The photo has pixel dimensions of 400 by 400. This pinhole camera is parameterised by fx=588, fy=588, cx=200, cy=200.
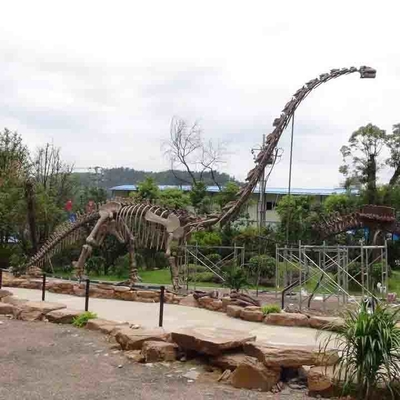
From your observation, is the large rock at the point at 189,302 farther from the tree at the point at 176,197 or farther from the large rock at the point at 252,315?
the tree at the point at 176,197

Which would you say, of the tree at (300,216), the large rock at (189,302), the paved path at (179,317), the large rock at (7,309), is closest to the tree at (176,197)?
the tree at (300,216)

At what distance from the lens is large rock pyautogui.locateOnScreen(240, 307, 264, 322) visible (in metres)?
12.2

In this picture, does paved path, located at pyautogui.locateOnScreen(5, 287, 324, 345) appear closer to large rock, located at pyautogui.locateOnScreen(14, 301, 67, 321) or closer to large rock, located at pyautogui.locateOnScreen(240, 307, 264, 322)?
large rock, located at pyautogui.locateOnScreen(240, 307, 264, 322)

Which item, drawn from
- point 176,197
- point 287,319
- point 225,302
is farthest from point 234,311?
point 176,197

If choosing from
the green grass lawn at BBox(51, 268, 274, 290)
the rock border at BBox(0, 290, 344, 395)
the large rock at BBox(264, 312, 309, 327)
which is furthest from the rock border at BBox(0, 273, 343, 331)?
the green grass lawn at BBox(51, 268, 274, 290)

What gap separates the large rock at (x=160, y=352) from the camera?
8250 millimetres

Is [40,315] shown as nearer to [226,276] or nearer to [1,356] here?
[1,356]

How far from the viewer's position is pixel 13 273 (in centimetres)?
2070

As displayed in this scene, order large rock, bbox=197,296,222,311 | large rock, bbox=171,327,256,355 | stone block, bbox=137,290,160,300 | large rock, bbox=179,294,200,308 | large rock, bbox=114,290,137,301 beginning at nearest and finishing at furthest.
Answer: large rock, bbox=171,327,256,355, large rock, bbox=197,296,222,311, large rock, bbox=179,294,200,308, stone block, bbox=137,290,160,300, large rock, bbox=114,290,137,301

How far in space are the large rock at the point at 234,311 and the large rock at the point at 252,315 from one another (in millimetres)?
187

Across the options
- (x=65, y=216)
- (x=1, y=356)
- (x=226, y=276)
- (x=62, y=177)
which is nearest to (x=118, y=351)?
(x=1, y=356)

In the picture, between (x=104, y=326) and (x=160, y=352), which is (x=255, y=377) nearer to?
(x=160, y=352)

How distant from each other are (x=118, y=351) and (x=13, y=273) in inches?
507

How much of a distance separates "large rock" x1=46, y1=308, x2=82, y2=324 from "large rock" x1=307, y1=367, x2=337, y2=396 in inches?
234
